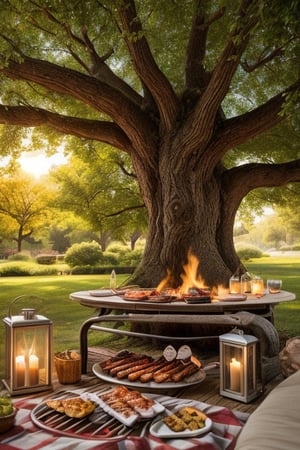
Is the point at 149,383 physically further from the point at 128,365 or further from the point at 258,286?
the point at 258,286

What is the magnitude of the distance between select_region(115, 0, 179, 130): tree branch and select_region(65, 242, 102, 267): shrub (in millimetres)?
8638

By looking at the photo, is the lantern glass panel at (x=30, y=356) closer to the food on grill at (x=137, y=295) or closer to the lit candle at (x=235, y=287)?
the food on grill at (x=137, y=295)

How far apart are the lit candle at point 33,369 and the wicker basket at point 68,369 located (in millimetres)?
305

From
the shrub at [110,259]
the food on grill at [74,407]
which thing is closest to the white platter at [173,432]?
the food on grill at [74,407]

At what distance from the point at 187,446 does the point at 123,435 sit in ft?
1.56

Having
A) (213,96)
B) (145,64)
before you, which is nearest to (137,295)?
(213,96)

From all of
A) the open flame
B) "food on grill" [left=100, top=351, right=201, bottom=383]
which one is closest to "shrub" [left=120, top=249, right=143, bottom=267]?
the open flame

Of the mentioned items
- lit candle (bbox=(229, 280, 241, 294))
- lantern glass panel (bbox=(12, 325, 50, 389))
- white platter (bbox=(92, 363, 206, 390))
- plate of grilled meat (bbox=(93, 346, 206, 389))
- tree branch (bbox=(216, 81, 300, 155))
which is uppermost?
tree branch (bbox=(216, 81, 300, 155))

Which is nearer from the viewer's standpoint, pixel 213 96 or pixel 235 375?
pixel 235 375

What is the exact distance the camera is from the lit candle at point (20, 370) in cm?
413

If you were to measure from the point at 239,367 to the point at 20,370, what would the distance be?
2.09 meters

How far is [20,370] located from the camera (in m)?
4.16

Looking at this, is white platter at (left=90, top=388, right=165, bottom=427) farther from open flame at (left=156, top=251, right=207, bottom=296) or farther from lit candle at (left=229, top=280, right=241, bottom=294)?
open flame at (left=156, top=251, right=207, bottom=296)

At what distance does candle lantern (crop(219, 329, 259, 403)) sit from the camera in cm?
397
